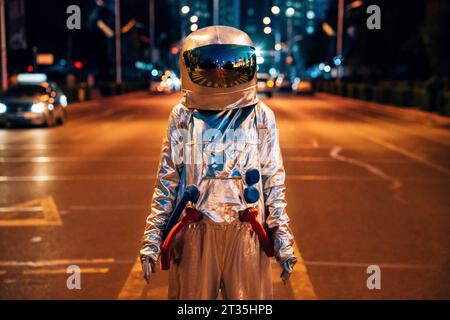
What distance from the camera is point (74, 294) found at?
19.2ft

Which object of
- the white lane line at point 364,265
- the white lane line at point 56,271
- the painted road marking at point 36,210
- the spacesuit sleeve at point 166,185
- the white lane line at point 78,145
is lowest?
the white lane line at point 78,145

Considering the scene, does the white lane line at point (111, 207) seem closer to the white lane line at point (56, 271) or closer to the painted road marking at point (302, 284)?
the white lane line at point (56, 271)

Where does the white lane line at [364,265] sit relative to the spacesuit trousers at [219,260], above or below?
below

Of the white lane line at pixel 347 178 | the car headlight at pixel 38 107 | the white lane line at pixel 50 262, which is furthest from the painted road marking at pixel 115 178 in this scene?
the car headlight at pixel 38 107

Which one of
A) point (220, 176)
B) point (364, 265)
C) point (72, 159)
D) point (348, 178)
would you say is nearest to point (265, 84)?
point (72, 159)

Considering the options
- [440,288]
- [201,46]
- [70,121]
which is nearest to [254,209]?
[201,46]

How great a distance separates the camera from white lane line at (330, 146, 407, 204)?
1117 cm

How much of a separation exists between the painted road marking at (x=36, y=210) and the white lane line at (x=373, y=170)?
4926mm

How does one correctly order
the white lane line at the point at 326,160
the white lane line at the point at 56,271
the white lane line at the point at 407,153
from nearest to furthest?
the white lane line at the point at 56,271
the white lane line at the point at 407,153
the white lane line at the point at 326,160

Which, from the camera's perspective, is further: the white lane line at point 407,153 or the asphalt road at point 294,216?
the white lane line at point 407,153

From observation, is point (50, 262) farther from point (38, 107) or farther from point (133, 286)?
point (38, 107)

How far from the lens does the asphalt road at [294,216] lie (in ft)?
20.4

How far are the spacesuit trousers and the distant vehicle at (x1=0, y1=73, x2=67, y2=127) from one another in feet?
70.5

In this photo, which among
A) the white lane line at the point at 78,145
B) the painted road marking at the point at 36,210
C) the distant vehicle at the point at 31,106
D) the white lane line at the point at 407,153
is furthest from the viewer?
the distant vehicle at the point at 31,106
